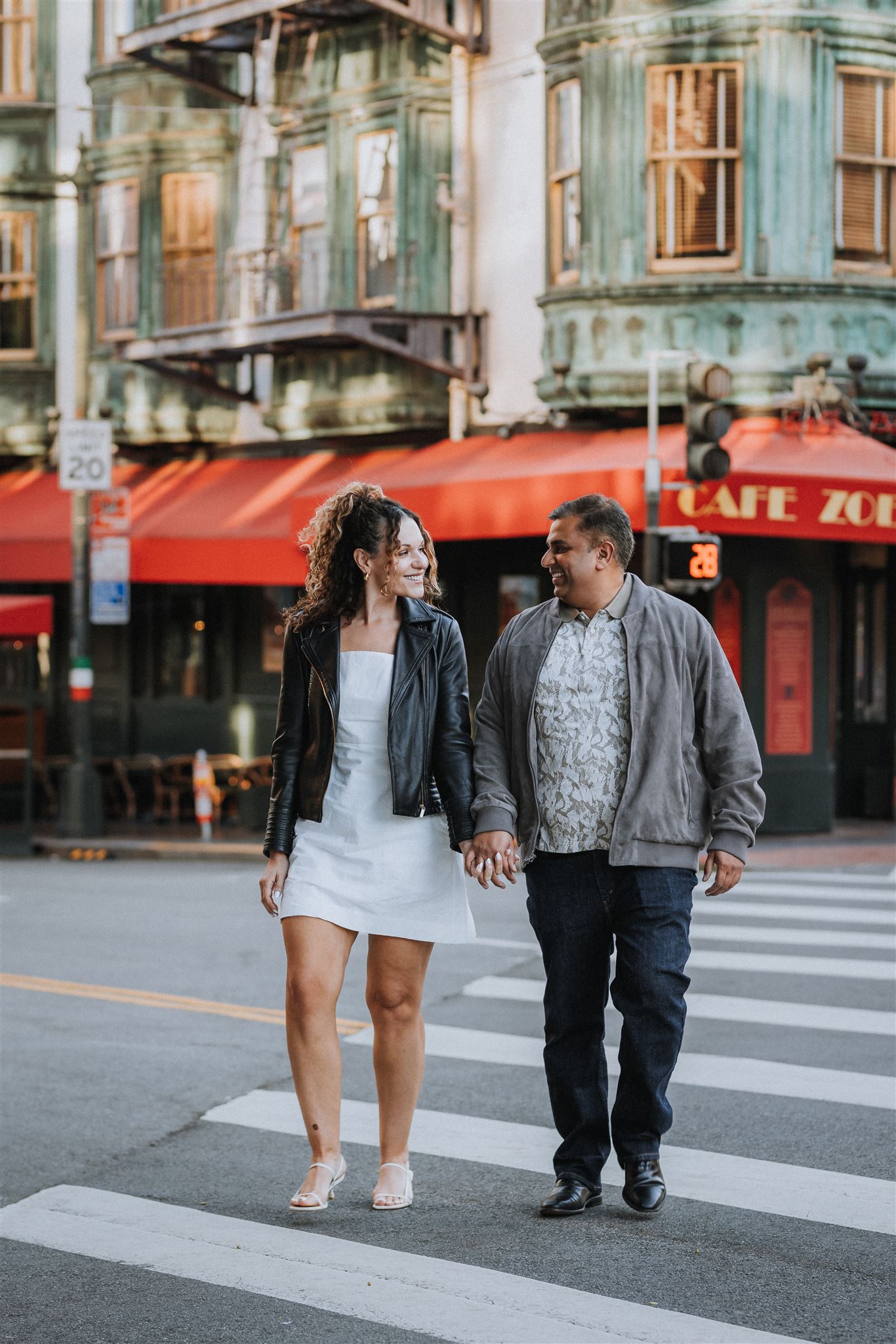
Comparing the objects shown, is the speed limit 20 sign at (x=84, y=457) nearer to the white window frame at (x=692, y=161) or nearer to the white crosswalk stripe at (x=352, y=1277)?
the white window frame at (x=692, y=161)

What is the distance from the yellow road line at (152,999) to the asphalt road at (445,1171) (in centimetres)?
4

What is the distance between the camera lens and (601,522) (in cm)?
534

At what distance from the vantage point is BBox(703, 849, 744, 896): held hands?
5199mm

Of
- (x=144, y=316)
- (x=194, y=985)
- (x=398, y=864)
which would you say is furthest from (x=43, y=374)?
(x=398, y=864)

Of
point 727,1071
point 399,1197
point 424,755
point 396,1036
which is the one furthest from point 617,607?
point 727,1071

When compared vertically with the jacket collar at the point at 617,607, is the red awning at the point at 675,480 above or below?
above

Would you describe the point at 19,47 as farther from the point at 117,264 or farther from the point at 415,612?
the point at 415,612

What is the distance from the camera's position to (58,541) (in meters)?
20.9

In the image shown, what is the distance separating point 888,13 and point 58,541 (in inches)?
418

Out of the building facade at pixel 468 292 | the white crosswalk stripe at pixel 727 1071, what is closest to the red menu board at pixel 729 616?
the building facade at pixel 468 292

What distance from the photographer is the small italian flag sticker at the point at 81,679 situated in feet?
64.2

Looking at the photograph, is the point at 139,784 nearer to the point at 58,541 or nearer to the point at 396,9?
the point at 58,541

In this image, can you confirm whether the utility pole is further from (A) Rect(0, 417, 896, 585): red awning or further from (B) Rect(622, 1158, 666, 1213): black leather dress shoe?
(B) Rect(622, 1158, 666, 1213): black leather dress shoe

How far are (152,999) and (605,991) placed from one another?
4.62 m
